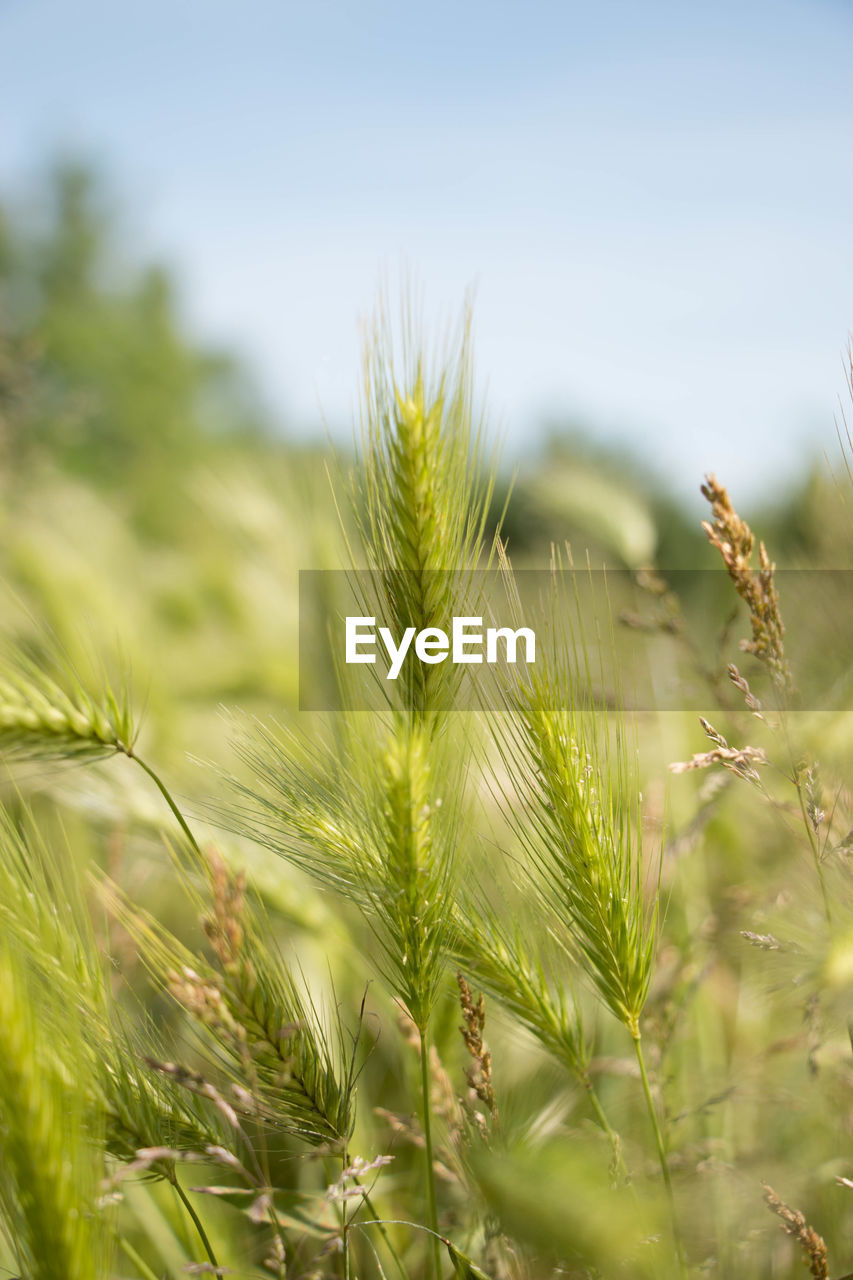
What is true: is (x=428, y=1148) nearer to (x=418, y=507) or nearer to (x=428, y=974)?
(x=428, y=974)

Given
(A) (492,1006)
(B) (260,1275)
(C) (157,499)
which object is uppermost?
(C) (157,499)

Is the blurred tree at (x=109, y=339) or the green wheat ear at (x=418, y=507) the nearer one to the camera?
the green wheat ear at (x=418, y=507)

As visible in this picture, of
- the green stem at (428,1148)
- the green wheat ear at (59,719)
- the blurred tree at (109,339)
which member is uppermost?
the blurred tree at (109,339)

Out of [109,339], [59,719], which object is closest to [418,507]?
[59,719]

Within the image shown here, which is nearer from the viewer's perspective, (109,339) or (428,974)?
(428,974)

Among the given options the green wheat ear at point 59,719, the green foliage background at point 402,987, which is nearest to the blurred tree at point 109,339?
the green foliage background at point 402,987

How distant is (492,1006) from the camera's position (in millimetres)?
661

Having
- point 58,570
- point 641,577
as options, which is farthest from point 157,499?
point 641,577

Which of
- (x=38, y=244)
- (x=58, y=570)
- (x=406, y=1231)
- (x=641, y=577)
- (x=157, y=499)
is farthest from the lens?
(x=38, y=244)

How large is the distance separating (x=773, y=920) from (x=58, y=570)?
117 centimetres

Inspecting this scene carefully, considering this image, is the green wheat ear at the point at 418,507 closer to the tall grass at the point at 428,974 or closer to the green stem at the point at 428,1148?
the tall grass at the point at 428,974

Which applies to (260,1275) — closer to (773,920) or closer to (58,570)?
(773,920)

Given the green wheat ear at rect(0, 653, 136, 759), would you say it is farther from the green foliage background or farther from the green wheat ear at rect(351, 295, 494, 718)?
the green wheat ear at rect(351, 295, 494, 718)

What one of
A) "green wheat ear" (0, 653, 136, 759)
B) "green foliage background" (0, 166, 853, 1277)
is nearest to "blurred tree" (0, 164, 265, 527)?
"green foliage background" (0, 166, 853, 1277)
